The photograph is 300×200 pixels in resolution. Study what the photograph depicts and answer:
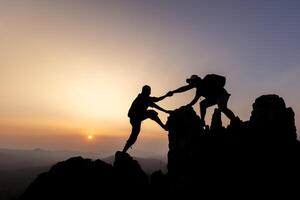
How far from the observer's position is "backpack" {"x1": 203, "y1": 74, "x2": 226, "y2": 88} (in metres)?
23.9

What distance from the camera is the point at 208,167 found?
23.0 meters

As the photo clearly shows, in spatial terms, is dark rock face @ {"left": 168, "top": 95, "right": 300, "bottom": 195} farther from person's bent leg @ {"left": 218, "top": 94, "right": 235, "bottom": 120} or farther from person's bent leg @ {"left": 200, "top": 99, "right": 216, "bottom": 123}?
person's bent leg @ {"left": 218, "top": 94, "right": 235, "bottom": 120}

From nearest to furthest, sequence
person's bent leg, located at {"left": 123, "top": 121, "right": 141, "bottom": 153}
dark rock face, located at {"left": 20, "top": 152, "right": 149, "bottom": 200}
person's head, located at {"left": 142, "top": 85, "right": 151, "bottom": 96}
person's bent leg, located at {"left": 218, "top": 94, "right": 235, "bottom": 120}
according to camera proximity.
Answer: dark rock face, located at {"left": 20, "top": 152, "right": 149, "bottom": 200} → person's head, located at {"left": 142, "top": 85, "right": 151, "bottom": 96} → person's bent leg, located at {"left": 218, "top": 94, "right": 235, "bottom": 120} → person's bent leg, located at {"left": 123, "top": 121, "right": 141, "bottom": 153}

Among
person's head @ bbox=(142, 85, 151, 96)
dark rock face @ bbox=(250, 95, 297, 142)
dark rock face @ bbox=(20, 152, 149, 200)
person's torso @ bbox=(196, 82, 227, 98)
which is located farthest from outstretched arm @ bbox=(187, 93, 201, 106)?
dark rock face @ bbox=(20, 152, 149, 200)

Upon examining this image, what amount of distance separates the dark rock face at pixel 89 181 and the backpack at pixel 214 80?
28.1ft

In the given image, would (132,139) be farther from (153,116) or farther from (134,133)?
(153,116)

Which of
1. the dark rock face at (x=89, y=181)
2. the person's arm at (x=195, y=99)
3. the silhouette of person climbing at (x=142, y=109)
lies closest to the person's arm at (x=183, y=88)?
the silhouette of person climbing at (x=142, y=109)

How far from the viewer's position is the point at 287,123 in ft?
78.7

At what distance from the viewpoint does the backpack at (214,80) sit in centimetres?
2386

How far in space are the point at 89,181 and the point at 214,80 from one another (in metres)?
12.3

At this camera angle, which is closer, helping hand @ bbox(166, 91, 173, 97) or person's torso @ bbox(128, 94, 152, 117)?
person's torso @ bbox(128, 94, 152, 117)

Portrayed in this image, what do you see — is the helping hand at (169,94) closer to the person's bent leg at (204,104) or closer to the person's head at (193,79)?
the person's head at (193,79)

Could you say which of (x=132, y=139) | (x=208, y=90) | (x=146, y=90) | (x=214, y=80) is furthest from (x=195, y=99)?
(x=132, y=139)

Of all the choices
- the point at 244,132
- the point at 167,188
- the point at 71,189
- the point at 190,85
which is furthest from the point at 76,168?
the point at 244,132
